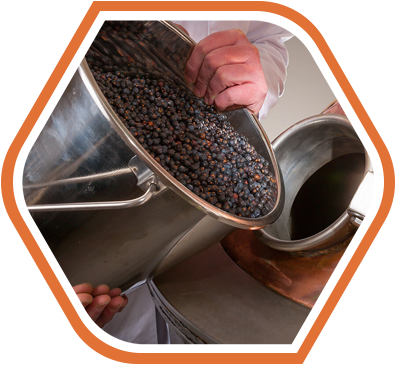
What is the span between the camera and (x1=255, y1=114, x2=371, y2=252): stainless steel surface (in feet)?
2.30

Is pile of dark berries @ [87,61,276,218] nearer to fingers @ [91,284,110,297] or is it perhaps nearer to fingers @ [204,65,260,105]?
fingers @ [204,65,260,105]

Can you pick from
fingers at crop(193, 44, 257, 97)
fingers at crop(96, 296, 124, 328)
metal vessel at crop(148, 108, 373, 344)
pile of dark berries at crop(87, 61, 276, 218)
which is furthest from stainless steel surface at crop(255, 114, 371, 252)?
fingers at crop(96, 296, 124, 328)

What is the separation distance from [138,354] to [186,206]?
0.83ft

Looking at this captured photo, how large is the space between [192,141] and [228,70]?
0.16 meters

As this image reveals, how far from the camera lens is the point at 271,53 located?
3.03 ft

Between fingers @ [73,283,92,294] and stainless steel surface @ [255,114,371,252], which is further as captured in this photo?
stainless steel surface @ [255,114,371,252]

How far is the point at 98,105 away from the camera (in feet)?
1.40

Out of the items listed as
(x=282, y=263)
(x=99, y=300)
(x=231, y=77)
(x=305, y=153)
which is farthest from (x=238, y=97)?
(x=99, y=300)

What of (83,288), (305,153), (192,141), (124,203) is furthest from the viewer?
(305,153)

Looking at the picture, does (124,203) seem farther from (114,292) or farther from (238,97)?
(238,97)

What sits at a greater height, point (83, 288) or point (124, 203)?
point (124, 203)

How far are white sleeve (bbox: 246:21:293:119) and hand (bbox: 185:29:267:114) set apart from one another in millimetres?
200

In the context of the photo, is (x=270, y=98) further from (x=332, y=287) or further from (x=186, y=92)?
(x=332, y=287)

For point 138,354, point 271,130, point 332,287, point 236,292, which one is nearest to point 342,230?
point 332,287
